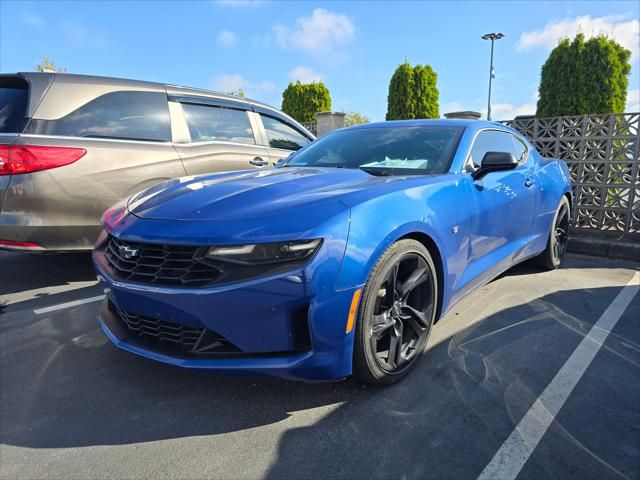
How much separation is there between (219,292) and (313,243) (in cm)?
43

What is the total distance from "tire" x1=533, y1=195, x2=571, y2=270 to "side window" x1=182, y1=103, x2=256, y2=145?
10.5 ft

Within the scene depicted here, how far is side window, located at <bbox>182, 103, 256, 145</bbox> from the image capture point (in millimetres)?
4262

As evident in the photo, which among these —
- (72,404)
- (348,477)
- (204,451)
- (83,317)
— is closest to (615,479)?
(348,477)

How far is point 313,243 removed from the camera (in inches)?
70.0

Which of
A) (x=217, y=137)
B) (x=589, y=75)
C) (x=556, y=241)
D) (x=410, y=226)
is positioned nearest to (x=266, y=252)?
(x=410, y=226)

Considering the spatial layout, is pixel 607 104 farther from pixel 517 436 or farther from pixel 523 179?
pixel 517 436

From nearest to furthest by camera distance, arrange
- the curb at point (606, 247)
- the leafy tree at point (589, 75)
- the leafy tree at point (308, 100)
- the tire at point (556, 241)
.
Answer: the tire at point (556, 241), the curb at point (606, 247), the leafy tree at point (589, 75), the leafy tree at point (308, 100)

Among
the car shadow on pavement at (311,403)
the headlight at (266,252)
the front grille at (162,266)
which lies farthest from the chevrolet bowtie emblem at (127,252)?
the car shadow on pavement at (311,403)

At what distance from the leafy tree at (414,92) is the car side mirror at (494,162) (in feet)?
40.2

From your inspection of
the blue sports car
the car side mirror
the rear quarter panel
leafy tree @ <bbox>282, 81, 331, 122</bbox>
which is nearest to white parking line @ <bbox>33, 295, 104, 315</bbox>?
the blue sports car

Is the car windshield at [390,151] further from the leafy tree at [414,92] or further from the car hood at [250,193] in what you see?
the leafy tree at [414,92]

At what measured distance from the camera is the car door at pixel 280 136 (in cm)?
503

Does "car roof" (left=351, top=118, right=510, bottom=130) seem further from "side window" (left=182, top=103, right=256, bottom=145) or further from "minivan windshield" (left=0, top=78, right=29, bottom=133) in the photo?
"minivan windshield" (left=0, top=78, right=29, bottom=133)

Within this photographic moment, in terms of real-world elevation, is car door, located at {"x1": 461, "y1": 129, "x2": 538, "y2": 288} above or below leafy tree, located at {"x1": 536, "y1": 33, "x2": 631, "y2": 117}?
below
